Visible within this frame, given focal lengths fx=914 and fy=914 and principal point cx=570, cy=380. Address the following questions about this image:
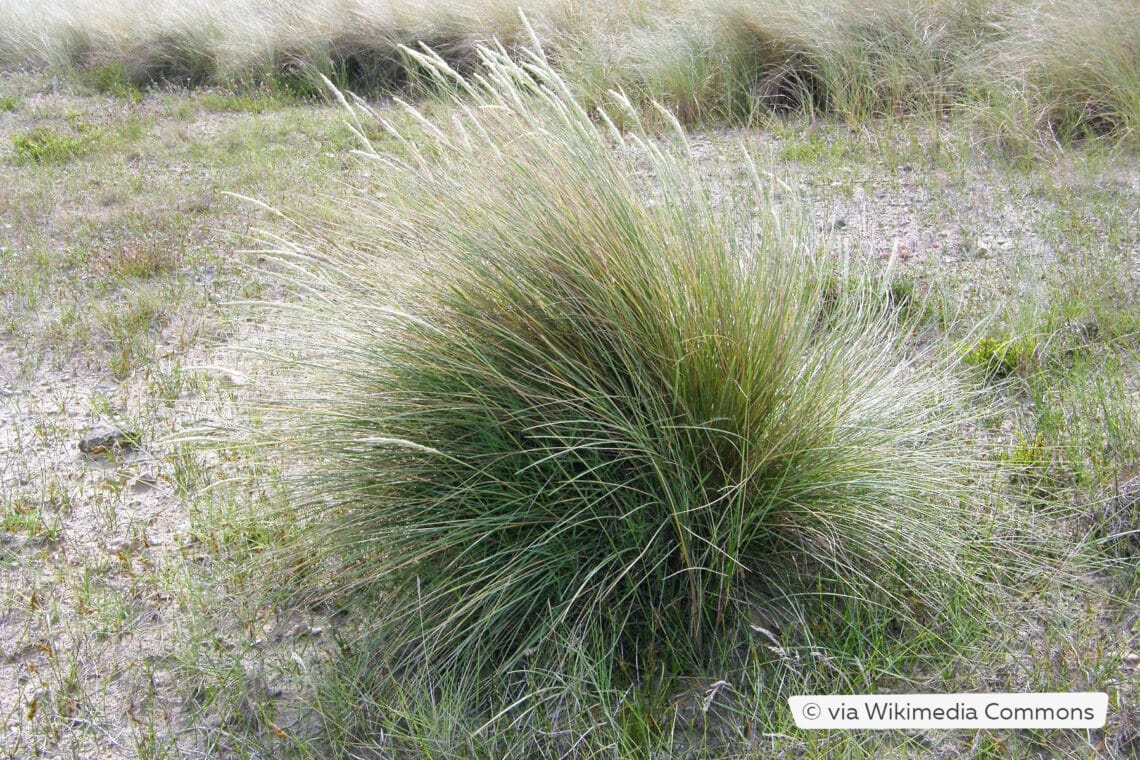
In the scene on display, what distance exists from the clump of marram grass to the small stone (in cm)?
131

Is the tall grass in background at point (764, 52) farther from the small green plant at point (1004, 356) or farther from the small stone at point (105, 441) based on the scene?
the small stone at point (105, 441)

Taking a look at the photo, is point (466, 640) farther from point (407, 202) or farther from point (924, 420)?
point (924, 420)

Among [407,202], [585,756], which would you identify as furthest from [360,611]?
[407,202]

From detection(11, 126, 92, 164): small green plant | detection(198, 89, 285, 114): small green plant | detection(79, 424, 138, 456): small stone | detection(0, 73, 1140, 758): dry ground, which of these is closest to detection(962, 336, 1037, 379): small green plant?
detection(0, 73, 1140, 758): dry ground

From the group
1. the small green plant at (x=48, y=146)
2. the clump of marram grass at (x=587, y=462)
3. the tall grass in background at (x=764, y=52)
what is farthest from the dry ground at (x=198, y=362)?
the tall grass in background at (x=764, y=52)

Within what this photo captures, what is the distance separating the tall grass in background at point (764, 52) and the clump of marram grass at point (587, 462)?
1.07 meters

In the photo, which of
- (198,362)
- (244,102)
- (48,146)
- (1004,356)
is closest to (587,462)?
(1004,356)

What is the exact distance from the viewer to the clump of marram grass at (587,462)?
217 centimetres

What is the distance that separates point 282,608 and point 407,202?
45.9 inches

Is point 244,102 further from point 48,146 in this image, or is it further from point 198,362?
point 198,362

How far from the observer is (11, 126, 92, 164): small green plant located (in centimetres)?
712

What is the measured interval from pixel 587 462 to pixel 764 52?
513 cm

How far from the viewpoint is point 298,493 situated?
2615 millimetres

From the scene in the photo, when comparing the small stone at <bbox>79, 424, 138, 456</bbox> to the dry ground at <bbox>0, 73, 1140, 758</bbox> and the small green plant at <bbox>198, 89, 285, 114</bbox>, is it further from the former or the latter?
the small green plant at <bbox>198, 89, 285, 114</bbox>
